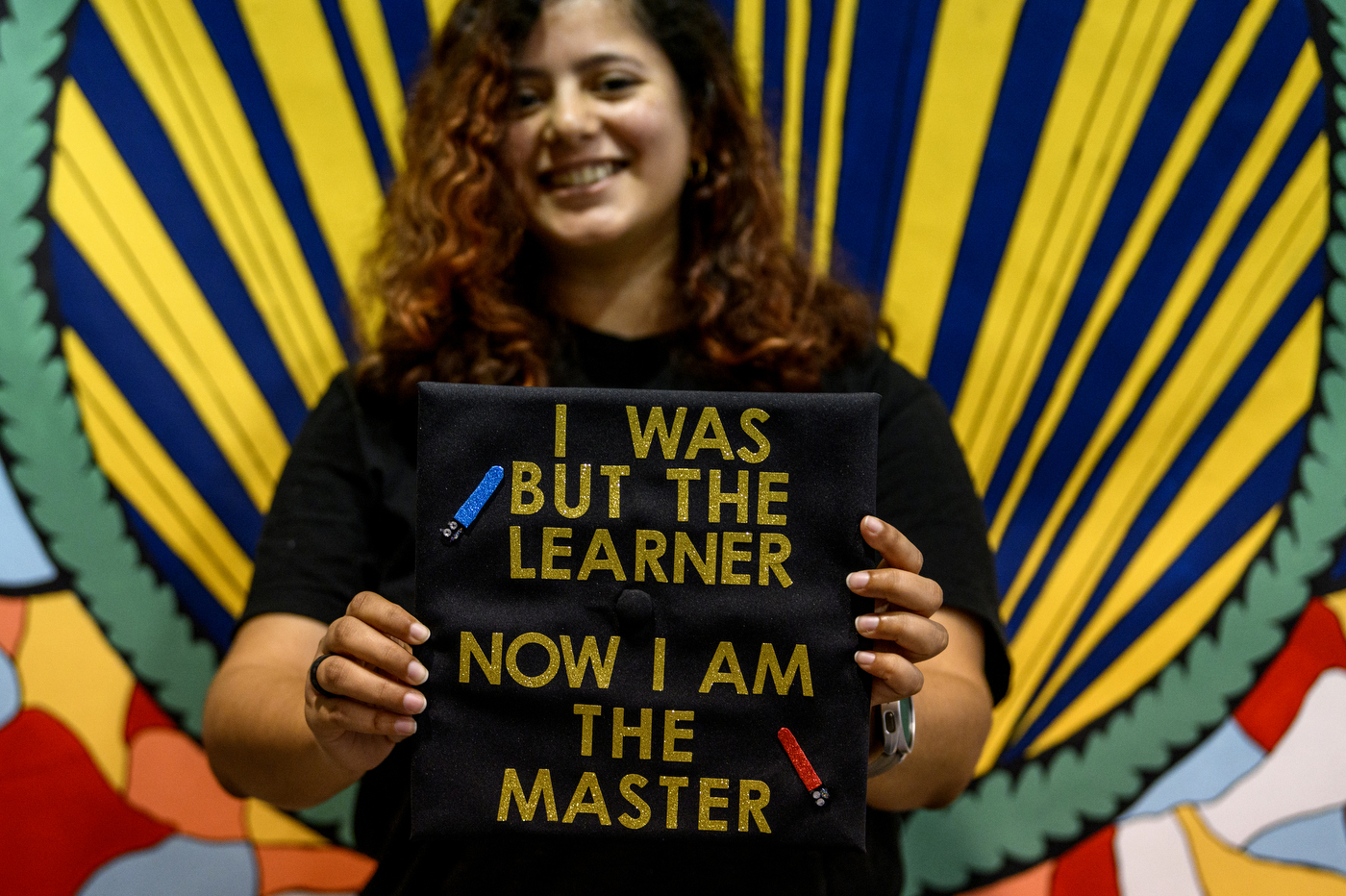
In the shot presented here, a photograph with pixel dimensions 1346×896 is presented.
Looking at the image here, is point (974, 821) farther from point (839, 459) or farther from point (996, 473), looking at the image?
point (839, 459)

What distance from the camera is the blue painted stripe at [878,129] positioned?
1.32 m

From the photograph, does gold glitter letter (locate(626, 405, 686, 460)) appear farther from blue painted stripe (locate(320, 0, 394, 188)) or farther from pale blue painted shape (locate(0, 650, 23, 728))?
pale blue painted shape (locate(0, 650, 23, 728))

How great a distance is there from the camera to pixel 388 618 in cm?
77

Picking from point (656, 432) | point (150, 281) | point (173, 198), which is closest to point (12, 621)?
point (150, 281)

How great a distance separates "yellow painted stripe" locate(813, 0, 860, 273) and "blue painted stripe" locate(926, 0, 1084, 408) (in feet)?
0.44

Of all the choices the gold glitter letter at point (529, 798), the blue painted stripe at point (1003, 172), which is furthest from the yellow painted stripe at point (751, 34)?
the gold glitter letter at point (529, 798)

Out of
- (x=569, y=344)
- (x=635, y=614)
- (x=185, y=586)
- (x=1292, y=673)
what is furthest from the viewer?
(x=185, y=586)

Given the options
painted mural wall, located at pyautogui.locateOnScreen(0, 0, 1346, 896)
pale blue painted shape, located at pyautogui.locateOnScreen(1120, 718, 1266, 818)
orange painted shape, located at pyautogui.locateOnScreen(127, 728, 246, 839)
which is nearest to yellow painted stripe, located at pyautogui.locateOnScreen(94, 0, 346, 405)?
painted mural wall, located at pyautogui.locateOnScreen(0, 0, 1346, 896)

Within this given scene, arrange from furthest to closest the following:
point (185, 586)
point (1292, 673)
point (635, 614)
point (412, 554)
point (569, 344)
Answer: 1. point (185, 586)
2. point (1292, 673)
3. point (569, 344)
4. point (412, 554)
5. point (635, 614)

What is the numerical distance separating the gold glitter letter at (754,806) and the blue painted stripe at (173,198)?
2.82 feet

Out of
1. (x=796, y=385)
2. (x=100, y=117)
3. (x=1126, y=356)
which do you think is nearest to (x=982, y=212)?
(x=1126, y=356)

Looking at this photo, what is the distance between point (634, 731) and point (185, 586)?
2.67ft

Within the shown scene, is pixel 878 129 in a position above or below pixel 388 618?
above

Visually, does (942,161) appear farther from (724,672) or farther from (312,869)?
(312,869)
